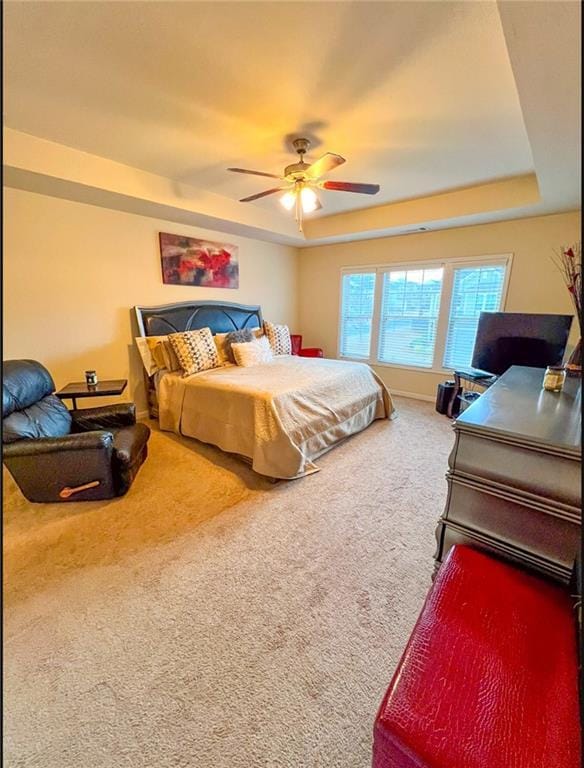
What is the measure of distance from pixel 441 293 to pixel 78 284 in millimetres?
4343

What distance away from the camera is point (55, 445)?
6.93 ft

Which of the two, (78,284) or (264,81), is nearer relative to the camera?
(264,81)

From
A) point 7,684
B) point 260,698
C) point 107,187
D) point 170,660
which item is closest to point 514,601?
point 260,698

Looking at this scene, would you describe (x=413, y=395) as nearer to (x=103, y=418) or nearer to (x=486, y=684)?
(x=103, y=418)

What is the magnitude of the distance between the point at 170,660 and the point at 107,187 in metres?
3.49

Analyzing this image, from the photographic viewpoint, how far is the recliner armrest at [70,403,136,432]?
9.10ft

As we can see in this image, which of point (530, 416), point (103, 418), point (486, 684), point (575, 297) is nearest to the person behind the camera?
point (486, 684)

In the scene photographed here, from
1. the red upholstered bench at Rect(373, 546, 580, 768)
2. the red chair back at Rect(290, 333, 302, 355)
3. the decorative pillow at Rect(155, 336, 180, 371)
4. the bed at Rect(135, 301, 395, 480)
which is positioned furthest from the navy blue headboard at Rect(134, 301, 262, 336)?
the red upholstered bench at Rect(373, 546, 580, 768)

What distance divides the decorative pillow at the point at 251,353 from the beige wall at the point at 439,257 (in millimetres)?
1998

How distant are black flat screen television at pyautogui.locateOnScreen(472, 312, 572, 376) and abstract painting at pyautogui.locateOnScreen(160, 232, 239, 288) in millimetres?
3259

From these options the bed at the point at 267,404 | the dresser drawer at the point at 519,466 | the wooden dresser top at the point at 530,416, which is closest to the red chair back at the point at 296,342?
the bed at the point at 267,404

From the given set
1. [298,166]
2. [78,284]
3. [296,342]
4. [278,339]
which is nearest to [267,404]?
[298,166]

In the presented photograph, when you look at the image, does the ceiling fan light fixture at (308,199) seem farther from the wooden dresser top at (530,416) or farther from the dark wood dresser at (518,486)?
the dark wood dresser at (518,486)

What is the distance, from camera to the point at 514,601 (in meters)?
1.06
